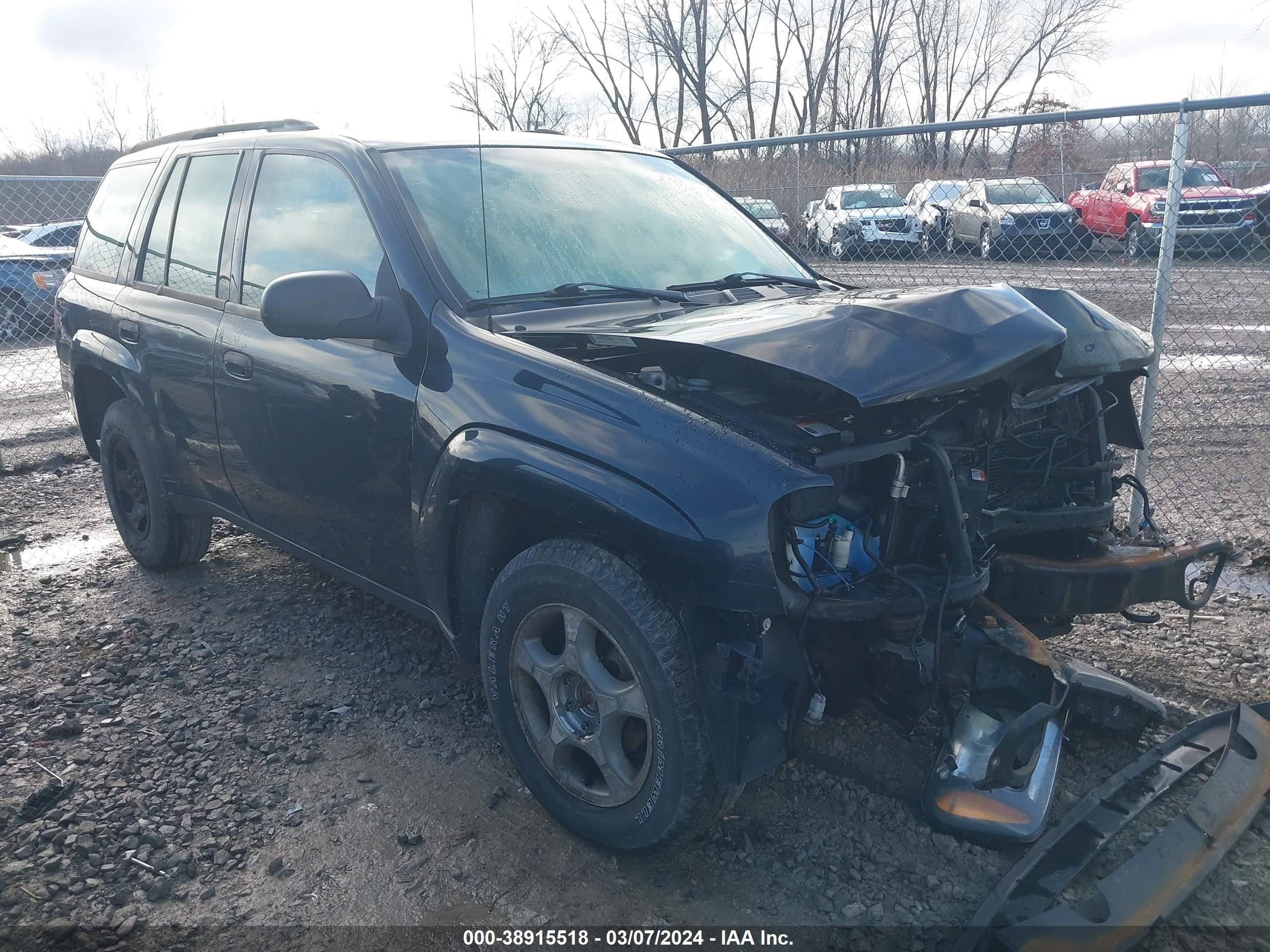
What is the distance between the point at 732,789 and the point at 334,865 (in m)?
1.15

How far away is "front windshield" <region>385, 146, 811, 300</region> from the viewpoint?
124 inches

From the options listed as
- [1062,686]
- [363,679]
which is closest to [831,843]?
[1062,686]

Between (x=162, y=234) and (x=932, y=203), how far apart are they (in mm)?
4044

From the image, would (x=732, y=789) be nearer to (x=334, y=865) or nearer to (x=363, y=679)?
(x=334, y=865)

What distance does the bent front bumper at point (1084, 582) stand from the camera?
111 inches

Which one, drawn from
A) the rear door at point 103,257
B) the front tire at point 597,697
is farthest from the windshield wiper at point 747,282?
the rear door at point 103,257

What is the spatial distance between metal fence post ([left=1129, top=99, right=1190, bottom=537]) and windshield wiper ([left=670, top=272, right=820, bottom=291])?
1.81 metres

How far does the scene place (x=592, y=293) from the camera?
10.5 ft

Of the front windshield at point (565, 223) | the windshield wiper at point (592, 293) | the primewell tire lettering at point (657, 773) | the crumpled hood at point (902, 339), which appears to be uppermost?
the front windshield at point (565, 223)

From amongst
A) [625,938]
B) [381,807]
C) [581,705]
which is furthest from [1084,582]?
[381,807]

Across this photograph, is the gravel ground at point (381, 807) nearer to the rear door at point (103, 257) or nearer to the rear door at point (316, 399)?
the rear door at point (316, 399)

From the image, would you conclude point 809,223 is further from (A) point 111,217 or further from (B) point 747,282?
(A) point 111,217

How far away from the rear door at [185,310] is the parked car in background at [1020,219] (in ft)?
12.3

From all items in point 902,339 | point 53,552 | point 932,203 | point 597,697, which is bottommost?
point 53,552
